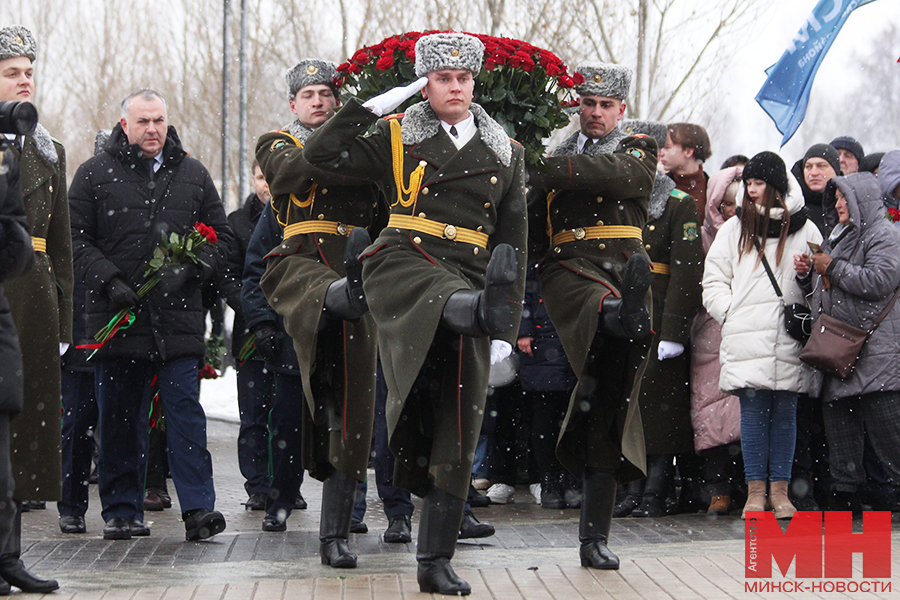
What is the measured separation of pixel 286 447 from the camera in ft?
24.6

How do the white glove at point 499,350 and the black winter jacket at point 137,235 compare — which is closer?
the white glove at point 499,350

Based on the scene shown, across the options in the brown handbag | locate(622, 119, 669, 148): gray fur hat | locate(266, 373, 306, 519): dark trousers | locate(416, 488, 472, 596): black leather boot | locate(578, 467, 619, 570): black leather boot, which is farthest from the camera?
locate(622, 119, 669, 148): gray fur hat

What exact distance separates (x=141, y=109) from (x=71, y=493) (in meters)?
2.33

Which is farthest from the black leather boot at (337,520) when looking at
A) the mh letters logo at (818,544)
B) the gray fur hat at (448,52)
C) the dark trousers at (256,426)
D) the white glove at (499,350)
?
the dark trousers at (256,426)

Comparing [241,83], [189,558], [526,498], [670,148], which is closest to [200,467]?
[189,558]

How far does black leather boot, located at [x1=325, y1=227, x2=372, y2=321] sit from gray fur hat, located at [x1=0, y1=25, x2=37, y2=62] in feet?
6.54

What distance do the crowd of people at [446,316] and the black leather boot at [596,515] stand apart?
0.05 ft

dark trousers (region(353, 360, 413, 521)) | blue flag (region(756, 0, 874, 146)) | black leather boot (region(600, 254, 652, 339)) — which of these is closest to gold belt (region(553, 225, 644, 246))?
black leather boot (region(600, 254, 652, 339))

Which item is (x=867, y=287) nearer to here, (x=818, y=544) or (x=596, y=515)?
(x=818, y=544)

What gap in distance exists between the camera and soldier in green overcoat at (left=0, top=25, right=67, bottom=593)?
237 inches

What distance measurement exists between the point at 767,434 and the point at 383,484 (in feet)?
7.91

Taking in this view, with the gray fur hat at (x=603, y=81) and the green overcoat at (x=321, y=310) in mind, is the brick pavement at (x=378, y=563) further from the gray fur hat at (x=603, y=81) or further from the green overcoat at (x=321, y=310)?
the gray fur hat at (x=603, y=81)

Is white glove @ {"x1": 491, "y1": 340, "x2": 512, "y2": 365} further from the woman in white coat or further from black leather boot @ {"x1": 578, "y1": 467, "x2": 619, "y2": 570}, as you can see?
the woman in white coat

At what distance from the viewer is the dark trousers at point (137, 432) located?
23.1 feet
